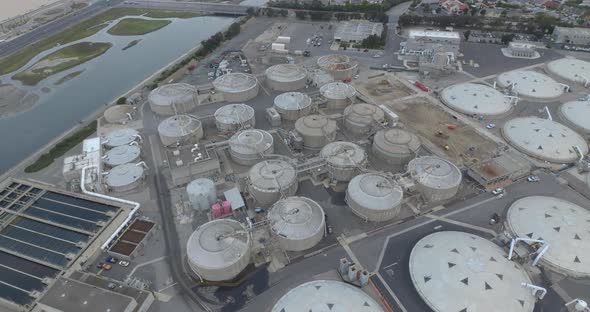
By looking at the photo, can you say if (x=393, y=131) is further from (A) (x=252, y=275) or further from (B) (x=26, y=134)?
(B) (x=26, y=134)

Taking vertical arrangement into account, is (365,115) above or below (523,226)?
above

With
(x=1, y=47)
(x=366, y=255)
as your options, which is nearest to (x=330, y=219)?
(x=366, y=255)

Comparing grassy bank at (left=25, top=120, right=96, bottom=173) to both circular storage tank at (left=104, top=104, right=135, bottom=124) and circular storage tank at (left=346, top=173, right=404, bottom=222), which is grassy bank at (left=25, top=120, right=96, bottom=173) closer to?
circular storage tank at (left=104, top=104, right=135, bottom=124)

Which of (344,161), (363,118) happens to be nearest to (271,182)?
(344,161)

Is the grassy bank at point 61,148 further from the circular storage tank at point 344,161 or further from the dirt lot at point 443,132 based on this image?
the dirt lot at point 443,132

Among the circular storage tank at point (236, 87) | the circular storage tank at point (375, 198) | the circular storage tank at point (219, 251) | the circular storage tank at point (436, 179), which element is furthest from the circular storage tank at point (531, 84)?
the circular storage tank at point (219, 251)

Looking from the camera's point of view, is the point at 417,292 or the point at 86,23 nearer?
the point at 417,292
